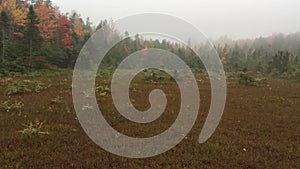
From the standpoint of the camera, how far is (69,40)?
194 feet

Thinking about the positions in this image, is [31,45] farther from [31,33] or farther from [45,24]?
[45,24]

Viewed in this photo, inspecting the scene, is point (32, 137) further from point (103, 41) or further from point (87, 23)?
point (87, 23)

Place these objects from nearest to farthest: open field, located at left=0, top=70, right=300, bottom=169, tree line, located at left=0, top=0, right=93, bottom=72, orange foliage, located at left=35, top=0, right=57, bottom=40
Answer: open field, located at left=0, top=70, right=300, bottom=169
tree line, located at left=0, top=0, right=93, bottom=72
orange foliage, located at left=35, top=0, right=57, bottom=40

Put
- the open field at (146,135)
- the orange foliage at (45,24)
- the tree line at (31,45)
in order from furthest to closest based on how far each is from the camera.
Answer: the orange foliage at (45,24), the tree line at (31,45), the open field at (146,135)

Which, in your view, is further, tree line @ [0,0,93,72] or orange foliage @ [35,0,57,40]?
orange foliage @ [35,0,57,40]

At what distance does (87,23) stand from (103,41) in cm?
4975

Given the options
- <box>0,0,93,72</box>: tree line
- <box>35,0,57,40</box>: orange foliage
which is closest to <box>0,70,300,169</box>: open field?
<box>0,0,93,72</box>: tree line

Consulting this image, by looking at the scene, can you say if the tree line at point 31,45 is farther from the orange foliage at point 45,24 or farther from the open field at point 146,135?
the open field at point 146,135

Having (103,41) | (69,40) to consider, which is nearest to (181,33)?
(69,40)

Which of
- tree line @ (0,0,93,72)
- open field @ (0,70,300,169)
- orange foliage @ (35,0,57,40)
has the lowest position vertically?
open field @ (0,70,300,169)

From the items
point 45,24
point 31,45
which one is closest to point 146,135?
point 31,45

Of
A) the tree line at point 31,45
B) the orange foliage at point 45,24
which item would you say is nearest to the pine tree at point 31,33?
the tree line at point 31,45

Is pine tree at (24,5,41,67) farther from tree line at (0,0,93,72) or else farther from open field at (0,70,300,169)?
open field at (0,70,300,169)

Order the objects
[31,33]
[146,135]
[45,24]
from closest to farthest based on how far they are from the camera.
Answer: [146,135]
[31,33]
[45,24]
